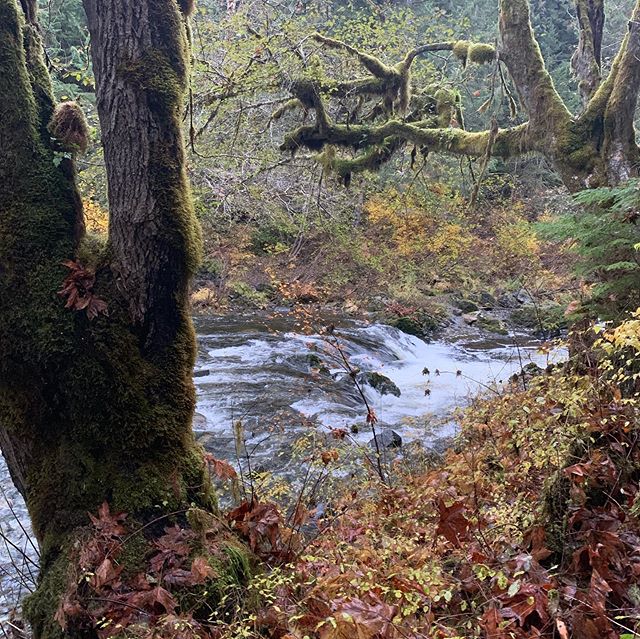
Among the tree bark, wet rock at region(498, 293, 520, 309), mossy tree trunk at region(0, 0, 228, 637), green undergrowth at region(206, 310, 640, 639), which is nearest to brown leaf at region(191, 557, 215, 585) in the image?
green undergrowth at region(206, 310, 640, 639)

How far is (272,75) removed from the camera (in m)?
9.38

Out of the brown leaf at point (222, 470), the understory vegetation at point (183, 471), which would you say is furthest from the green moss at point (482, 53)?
the brown leaf at point (222, 470)

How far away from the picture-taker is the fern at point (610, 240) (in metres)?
5.22

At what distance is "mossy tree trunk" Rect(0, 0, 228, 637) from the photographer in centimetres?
307

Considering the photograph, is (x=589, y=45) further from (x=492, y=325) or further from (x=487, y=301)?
(x=487, y=301)

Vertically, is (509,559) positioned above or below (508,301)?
above

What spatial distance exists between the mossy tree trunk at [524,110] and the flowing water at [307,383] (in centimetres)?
308

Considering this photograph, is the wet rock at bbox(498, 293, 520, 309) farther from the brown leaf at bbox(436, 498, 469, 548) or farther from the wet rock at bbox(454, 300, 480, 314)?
the brown leaf at bbox(436, 498, 469, 548)

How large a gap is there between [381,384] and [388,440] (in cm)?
310

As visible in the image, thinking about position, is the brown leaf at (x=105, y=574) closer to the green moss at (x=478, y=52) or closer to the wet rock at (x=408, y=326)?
the green moss at (x=478, y=52)

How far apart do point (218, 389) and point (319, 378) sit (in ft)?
6.77

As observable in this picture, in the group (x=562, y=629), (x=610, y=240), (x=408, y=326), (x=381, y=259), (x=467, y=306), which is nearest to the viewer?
(x=562, y=629)

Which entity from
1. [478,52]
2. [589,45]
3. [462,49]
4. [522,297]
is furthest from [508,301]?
[589,45]

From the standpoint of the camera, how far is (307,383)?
10688mm
